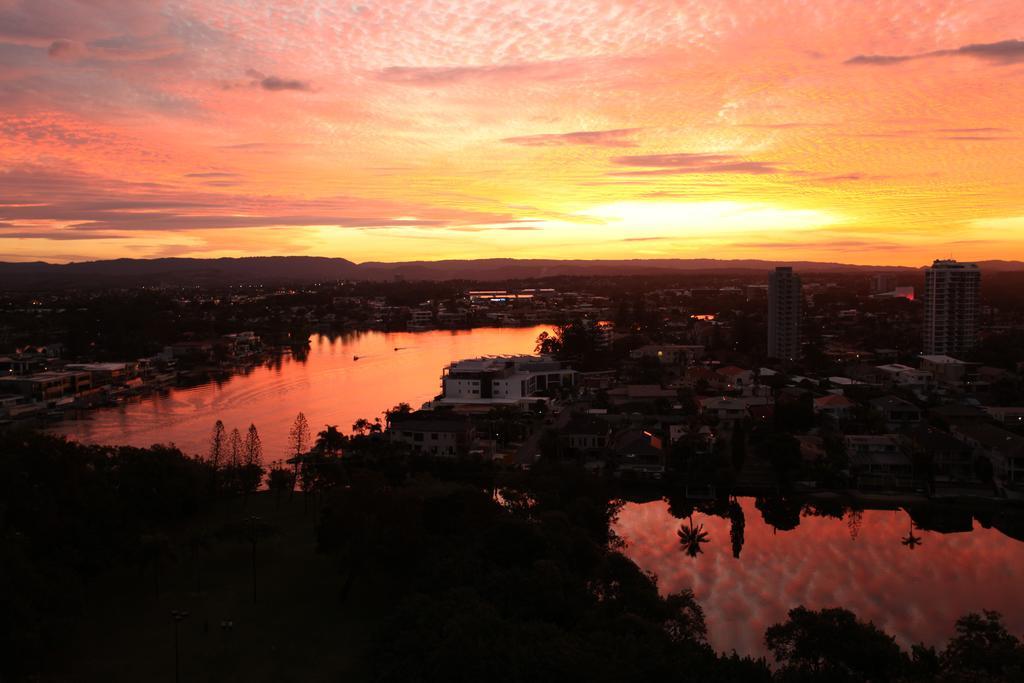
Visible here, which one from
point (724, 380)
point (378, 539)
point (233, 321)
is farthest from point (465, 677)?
point (233, 321)

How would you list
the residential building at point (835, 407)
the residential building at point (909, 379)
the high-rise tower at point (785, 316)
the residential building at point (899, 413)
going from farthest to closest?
1. the high-rise tower at point (785, 316)
2. the residential building at point (909, 379)
3. the residential building at point (835, 407)
4. the residential building at point (899, 413)

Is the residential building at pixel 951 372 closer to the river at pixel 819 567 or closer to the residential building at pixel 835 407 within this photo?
the residential building at pixel 835 407

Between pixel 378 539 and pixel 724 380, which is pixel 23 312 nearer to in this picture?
pixel 724 380

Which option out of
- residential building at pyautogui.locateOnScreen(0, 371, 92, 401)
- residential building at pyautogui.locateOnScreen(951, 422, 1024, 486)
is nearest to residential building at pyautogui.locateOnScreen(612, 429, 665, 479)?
residential building at pyautogui.locateOnScreen(951, 422, 1024, 486)

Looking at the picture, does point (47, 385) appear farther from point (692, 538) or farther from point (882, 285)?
point (882, 285)

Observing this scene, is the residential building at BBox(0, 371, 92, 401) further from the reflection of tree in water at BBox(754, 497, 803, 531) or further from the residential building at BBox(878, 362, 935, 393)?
the residential building at BBox(878, 362, 935, 393)

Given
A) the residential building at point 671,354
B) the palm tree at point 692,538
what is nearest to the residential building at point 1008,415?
the palm tree at point 692,538
